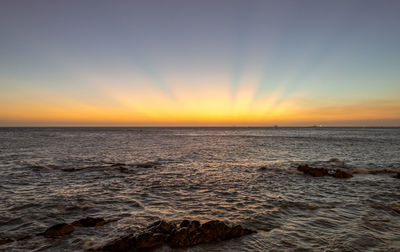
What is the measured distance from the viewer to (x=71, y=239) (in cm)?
761

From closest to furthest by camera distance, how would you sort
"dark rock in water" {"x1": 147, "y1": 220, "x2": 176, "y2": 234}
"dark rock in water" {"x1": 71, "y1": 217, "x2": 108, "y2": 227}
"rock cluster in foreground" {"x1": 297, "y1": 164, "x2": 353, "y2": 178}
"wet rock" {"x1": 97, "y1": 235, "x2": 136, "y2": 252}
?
"wet rock" {"x1": 97, "y1": 235, "x2": 136, "y2": 252}
"dark rock in water" {"x1": 147, "y1": 220, "x2": 176, "y2": 234}
"dark rock in water" {"x1": 71, "y1": 217, "x2": 108, "y2": 227}
"rock cluster in foreground" {"x1": 297, "y1": 164, "x2": 353, "y2": 178}

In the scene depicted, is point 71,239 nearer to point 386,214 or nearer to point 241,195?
point 241,195

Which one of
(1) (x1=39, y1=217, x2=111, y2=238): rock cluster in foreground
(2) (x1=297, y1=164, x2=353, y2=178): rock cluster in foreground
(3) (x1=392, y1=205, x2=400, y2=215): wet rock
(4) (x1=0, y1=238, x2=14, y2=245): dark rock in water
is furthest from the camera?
(2) (x1=297, y1=164, x2=353, y2=178): rock cluster in foreground

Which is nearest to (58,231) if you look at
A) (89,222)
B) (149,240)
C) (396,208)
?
(89,222)

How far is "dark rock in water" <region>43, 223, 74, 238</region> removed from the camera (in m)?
7.92

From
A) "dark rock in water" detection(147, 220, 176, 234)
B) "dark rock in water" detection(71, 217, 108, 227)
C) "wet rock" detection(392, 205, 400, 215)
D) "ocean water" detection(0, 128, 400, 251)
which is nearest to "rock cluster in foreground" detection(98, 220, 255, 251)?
"dark rock in water" detection(147, 220, 176, 234)

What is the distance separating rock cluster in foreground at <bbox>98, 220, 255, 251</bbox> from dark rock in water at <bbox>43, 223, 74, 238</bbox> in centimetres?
201

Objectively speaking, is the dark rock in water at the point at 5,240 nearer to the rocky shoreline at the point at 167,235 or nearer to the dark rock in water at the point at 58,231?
the rocky shoreline at the point at 167,235

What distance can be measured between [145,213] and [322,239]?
712 cm

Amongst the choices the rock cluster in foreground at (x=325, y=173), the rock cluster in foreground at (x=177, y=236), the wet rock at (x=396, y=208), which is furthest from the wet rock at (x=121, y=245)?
the rock cluster in foreground at (x=325, y=173)

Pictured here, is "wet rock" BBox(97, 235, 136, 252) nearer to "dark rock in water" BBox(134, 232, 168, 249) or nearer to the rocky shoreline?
the rocky shoreline

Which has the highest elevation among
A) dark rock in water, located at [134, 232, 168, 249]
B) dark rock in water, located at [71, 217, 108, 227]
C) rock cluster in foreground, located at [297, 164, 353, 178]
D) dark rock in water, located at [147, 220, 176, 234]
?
dark rock in water, located at [147, 220, 176, 234]

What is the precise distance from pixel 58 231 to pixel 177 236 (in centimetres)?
437

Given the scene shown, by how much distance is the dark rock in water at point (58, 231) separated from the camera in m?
7.92
